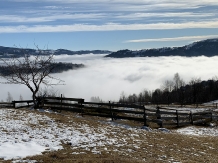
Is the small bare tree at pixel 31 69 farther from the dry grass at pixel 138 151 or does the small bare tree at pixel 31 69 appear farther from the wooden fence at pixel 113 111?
the dry grass at pixel 138 151

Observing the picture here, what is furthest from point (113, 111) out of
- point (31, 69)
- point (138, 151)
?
point (138, 151)

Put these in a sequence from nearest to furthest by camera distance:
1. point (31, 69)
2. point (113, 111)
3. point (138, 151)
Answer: point (138, 151)
point (113, 111)
point (31, 69)

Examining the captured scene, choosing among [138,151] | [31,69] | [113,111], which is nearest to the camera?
[138,151]

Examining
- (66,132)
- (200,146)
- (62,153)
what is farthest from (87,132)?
(200,146)

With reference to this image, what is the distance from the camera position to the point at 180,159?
1362 cm

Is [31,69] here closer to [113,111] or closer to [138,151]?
[113,111]

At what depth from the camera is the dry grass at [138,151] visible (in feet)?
38.8

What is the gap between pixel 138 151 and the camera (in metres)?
14.3

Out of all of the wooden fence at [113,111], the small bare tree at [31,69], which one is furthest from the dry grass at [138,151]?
the small bare tree at [31,69]

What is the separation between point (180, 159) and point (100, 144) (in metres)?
Result: 4.46

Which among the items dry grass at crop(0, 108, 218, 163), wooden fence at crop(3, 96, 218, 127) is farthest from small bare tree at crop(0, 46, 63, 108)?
dry grass at crop(0, 108, 218, 163)

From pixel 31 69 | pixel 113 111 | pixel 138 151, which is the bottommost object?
pixel 138 151

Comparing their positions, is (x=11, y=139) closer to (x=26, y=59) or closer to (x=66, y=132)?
(x=66, y=132)

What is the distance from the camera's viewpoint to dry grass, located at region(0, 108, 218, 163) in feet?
38.8
